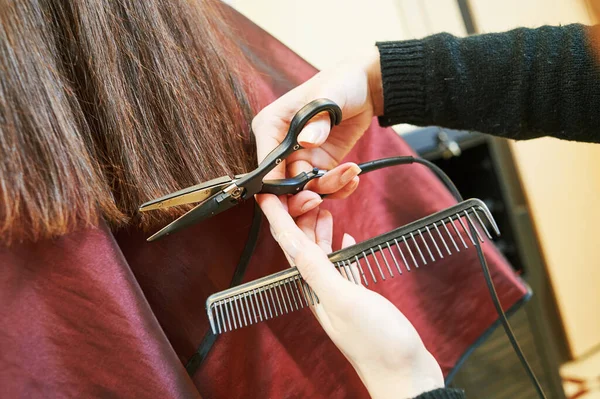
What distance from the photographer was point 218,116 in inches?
20.8

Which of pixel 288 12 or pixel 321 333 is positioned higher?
pixel 288 12

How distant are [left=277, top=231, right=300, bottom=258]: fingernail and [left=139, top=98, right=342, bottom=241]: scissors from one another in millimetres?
65

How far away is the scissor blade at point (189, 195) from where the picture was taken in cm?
43

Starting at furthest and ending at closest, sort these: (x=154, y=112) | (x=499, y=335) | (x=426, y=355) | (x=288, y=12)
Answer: (x=288, y=12) < (x=499, y=335) < (x=154, y=112) < (x=426, y=355)

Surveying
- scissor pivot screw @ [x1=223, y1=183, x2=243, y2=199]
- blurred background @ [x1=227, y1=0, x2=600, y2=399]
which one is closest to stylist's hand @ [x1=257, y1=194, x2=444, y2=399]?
scissor pivot screw @ [x1=223, y1=183, x2=243, y2=199]

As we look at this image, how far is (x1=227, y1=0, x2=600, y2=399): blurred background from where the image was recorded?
3.47 ft

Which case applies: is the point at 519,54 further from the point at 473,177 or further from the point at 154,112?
the point at 473,177

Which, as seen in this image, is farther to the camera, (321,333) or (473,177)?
(473,177)

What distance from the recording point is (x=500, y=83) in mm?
579

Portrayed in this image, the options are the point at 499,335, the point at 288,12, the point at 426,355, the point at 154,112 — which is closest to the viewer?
the point at 426,355

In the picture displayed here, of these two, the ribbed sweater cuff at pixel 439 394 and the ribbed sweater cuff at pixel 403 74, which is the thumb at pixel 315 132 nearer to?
the ribbed sweater cuff at pixel 403 74

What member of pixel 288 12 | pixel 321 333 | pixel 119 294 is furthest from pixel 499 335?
pixel 288 12

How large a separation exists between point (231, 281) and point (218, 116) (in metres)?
0.19

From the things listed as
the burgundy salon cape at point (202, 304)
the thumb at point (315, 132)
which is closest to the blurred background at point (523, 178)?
the burgundy salon cape at point (202, 304)
